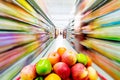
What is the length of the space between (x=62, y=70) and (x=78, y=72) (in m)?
0.09

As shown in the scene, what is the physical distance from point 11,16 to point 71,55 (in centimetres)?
97

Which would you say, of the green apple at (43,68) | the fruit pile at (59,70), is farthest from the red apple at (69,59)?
the green apple at (43,68)

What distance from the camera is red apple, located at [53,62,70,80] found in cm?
90

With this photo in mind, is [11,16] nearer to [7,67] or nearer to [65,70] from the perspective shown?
[7,67]

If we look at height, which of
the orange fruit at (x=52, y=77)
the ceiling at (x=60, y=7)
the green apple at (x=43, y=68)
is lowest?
the orange fruit at (x=52, y=77)

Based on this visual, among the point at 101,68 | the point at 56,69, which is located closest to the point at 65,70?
the point at 56,69

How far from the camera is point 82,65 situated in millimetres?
964

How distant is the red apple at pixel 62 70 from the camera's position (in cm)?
90

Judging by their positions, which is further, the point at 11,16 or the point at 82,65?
the point at 11,16

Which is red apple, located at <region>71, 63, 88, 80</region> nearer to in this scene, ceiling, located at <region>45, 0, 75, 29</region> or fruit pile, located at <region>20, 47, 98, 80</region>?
fruit pile, located at <region>20, 47, 98, 80</region>

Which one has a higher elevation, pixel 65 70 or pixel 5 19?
pixel 5 19

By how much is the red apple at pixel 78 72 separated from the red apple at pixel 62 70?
0.11ft

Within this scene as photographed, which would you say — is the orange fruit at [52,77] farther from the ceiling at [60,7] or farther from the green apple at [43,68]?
the ceiling at [60,7]

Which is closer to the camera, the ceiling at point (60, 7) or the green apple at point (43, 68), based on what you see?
the green apple at point (43, 68)
